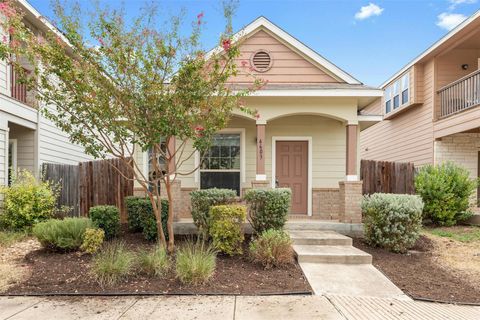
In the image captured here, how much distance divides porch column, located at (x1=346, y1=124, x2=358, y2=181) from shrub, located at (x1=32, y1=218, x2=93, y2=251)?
5.86 meters

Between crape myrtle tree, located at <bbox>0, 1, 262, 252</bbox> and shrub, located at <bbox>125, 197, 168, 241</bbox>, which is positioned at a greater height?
crape myrtle tree, located at <bbox>0, 1, 262, 252</bbox>

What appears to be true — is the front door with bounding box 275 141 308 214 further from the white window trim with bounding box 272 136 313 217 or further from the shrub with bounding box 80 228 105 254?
the shrub with bounding box 80 228 105 254

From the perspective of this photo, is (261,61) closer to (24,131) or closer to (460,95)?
(460,95)

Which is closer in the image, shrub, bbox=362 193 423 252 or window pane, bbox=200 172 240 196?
shrub, bbox=362 193 423 252

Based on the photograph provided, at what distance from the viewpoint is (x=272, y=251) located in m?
5.49

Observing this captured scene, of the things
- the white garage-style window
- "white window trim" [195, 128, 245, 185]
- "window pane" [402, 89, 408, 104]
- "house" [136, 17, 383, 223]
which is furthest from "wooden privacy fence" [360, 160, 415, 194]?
"window pane" [402, 89, 408, 104]

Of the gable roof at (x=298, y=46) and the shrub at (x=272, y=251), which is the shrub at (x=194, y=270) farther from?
the gable roof at (x=298, y=46)

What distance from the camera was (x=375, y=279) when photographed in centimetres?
509

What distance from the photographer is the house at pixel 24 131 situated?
867 centimetres

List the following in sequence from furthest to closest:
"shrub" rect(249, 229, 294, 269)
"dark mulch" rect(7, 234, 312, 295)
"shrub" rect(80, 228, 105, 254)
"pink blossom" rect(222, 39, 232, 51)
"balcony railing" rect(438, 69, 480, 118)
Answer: "balcony railing" rect(438, 69, 480, 118), "shrub" rect(80, 228, 105, 254), "shrub" rect(249, 229, 294, 269), "pink blossom" rect(222, 39, 232, 51), "dark mulch" rect(7, 234, 312, 295)

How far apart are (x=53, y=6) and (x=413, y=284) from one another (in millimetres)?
6684

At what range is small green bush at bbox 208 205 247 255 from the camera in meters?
5.93

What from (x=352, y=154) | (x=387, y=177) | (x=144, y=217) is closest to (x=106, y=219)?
(x=144, y=217)

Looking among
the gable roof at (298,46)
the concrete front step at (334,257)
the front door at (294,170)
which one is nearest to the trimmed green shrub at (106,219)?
the concrete front step at (334,257)
